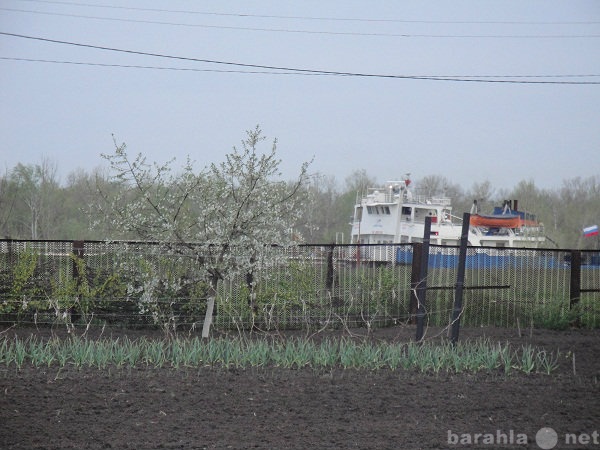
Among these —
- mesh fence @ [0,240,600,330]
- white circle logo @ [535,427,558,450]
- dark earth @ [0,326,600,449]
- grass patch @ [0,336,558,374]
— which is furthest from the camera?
mesh fence @ [0,240,600,330]

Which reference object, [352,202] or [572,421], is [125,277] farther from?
[352,202]

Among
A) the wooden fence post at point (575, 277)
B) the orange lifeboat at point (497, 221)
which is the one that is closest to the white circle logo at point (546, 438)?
the wooden fence post at point (575, 277)

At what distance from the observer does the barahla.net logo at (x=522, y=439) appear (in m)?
5.76

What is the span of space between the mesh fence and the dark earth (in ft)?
9.73

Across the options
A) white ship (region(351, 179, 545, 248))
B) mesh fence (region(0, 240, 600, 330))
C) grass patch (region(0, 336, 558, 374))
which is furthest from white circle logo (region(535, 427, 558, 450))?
white ship (region(351, 179, 545, 248))

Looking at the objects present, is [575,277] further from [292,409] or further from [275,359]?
[292,409]

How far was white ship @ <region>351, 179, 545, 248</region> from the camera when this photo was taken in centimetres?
3316

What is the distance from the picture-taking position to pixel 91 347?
8391mm

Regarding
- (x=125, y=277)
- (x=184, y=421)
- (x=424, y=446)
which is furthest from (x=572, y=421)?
(x=125, y=277)

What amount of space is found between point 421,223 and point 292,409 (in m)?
27.2

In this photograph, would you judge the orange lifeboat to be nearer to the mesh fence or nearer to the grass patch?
the mesh fence

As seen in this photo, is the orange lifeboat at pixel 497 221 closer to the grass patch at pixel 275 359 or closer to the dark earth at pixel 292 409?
the grass patch at pixel 275 359

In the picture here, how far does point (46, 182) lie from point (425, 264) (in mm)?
31472

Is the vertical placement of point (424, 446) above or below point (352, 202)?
below
